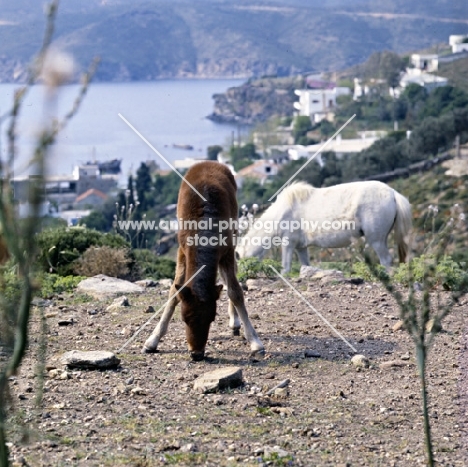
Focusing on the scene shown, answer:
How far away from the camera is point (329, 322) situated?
8.73m

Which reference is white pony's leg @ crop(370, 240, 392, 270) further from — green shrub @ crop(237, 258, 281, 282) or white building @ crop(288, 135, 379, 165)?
white building @ crop(288, 135, 379, 165)

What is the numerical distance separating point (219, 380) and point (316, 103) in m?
64.5

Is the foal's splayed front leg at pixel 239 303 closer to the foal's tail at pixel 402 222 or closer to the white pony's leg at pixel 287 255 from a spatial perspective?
the white pony's leg at pixel 287 255

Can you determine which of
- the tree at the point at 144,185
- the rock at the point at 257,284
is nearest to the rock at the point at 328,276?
the rock at the point at 257,284

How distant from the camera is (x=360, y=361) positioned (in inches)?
285

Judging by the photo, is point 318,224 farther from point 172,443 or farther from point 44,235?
point 172,443

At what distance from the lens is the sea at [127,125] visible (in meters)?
3.22

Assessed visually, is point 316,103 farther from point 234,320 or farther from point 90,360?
point 90,360

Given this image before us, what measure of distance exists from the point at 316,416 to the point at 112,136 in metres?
24.3

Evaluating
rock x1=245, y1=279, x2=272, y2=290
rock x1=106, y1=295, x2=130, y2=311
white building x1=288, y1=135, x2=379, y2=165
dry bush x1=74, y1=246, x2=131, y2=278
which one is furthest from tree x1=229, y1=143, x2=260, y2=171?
rock x1=106, y1=295, x2=130, y2=311

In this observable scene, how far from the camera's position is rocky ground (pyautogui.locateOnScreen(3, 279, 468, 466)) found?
5.23 metres

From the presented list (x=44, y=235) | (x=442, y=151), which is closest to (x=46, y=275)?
(x=44, y=235)

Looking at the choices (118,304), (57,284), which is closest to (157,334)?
(118,304)

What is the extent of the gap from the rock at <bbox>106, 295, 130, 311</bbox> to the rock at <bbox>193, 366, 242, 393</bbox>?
299 centimetres
